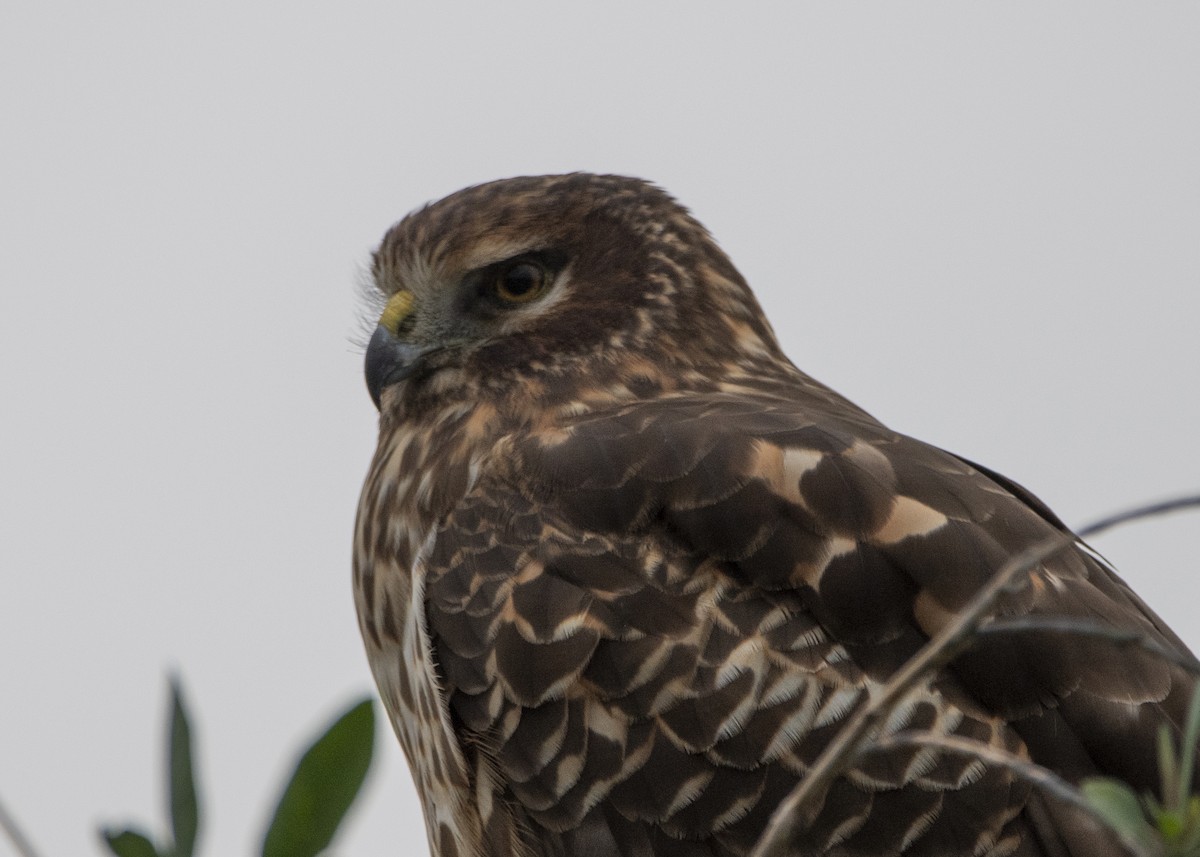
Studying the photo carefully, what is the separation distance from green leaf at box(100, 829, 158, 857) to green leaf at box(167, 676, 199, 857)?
2 centimetres

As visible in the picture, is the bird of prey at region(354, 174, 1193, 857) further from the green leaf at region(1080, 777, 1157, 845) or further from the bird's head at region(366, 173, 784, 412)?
the green leaf at region(1080, 777, 1157, 845)

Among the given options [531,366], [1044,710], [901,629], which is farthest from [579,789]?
[531,366]

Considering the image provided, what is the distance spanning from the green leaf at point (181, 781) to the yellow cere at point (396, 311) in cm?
278

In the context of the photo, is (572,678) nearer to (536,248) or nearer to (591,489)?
(591,489)

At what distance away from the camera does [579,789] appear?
2795 mm

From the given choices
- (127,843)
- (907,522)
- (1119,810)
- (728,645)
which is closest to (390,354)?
(728,645)

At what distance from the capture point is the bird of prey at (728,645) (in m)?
2.60

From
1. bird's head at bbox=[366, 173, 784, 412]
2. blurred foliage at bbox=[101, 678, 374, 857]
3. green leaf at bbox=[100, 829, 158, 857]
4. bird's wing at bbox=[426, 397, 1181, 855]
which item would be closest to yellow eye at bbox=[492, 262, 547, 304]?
bird's head at bbox=[366, 173, 784, 412]

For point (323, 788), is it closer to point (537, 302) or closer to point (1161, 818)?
point (1161, 818)

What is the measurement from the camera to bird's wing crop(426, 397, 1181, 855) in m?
2.60

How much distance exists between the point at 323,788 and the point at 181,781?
153 millimetres

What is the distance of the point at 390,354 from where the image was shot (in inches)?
148

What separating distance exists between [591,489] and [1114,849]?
113 centimetres

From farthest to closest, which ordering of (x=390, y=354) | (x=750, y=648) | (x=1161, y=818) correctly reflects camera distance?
(x=390, y=354), (x=750, y=648), (x=1161, y=818)
